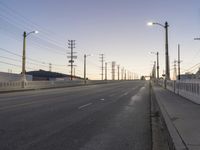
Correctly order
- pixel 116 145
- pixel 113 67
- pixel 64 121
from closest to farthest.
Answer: pixel 116 145 → pixel 64 121 → pixel 113 67

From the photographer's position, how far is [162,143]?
7.39 metres

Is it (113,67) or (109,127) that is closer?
(109,127)

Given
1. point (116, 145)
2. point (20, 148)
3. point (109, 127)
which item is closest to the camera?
point (20, 148)

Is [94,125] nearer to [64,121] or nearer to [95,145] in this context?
→ [64,121]

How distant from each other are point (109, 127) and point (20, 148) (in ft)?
12.0

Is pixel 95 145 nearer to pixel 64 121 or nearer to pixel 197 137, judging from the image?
pixel 197 137

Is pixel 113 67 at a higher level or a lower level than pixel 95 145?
higher

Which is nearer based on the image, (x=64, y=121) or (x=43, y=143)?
(x=43, y=143)

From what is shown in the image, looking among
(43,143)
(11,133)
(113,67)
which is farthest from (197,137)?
(113,67)

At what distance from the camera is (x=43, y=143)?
7.21m

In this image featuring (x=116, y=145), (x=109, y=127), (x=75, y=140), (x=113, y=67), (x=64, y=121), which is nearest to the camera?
(x=116, y=145)

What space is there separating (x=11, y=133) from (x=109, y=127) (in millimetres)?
3158

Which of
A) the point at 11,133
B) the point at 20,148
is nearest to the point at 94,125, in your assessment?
the point at 11,133

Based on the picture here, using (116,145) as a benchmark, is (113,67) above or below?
above
